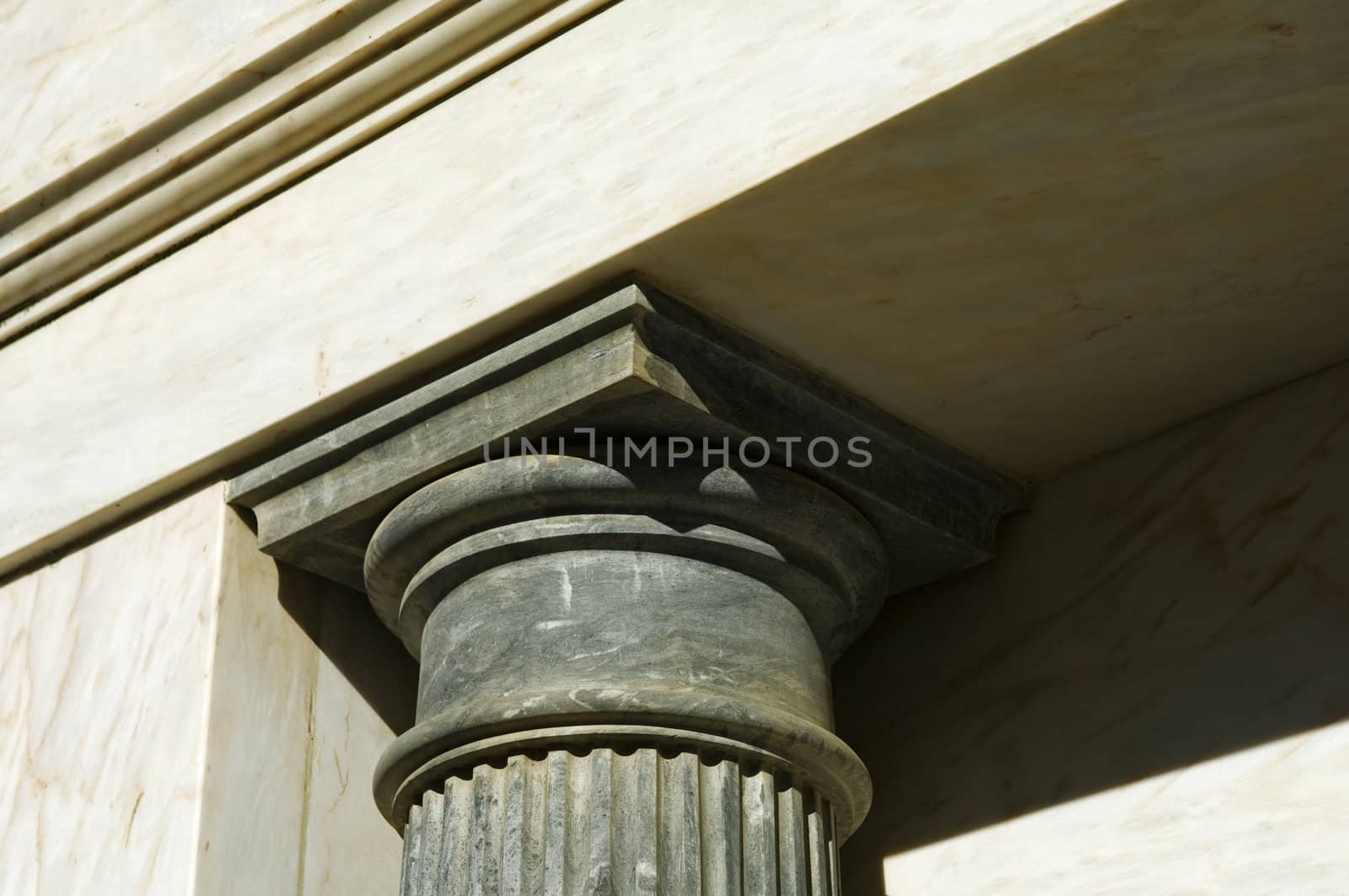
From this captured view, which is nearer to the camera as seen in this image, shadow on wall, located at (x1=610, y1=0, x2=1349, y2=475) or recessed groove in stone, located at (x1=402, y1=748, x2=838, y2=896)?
shadow on wall, located at (x1=610, y1=0, x2=1349, y2=475)

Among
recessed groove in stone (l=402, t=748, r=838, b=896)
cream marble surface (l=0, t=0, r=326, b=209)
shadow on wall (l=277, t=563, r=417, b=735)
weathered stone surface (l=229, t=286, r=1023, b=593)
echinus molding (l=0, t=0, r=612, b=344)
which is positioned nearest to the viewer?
recessed groove in stone (l=402, t=748, r=838, b=896)

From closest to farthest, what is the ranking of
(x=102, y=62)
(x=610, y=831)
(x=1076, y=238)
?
(x=610, y=831), (x=1076, y=238), (x=102, y=62)

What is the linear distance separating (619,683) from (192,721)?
29.9 inches

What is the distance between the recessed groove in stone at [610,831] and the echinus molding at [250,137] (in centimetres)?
117

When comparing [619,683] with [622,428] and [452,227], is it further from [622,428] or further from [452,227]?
[452,227]

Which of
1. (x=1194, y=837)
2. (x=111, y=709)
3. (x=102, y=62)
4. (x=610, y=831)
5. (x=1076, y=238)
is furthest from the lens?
(x=102, y=62)

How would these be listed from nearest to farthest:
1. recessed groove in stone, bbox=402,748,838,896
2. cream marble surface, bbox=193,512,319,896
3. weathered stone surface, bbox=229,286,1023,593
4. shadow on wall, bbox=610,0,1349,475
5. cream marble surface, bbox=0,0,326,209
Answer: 1. shadow on wall, bbox=610,0,1349,475
2. recessed groove in stone, bbox=402,748,838,896
3. weathered stone surface, bbox=229,286,1023,593
4. cream marble surface, bbox=193,512,319,896
5. cream marble surface, bbox=0,0,326,209

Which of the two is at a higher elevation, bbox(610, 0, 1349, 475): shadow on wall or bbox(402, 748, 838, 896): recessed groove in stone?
bbox(610, 0, 1349, 475): shadow on wall

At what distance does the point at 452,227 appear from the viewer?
3.00 meters

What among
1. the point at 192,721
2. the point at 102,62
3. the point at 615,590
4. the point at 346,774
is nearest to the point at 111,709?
the point at 192,721

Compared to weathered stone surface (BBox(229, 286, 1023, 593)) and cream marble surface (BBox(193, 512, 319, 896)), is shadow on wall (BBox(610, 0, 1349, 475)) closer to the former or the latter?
weathered stone surface (BBox(229, 286, 1023, 593))

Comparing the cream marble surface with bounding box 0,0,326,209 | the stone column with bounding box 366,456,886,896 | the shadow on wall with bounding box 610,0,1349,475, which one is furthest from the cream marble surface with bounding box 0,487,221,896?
the shadow on wall with bounding box 610,0,1349,475

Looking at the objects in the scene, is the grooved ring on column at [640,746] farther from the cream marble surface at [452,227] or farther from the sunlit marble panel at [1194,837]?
the cream marble surface at [452,227]

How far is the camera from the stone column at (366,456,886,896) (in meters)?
2.66
